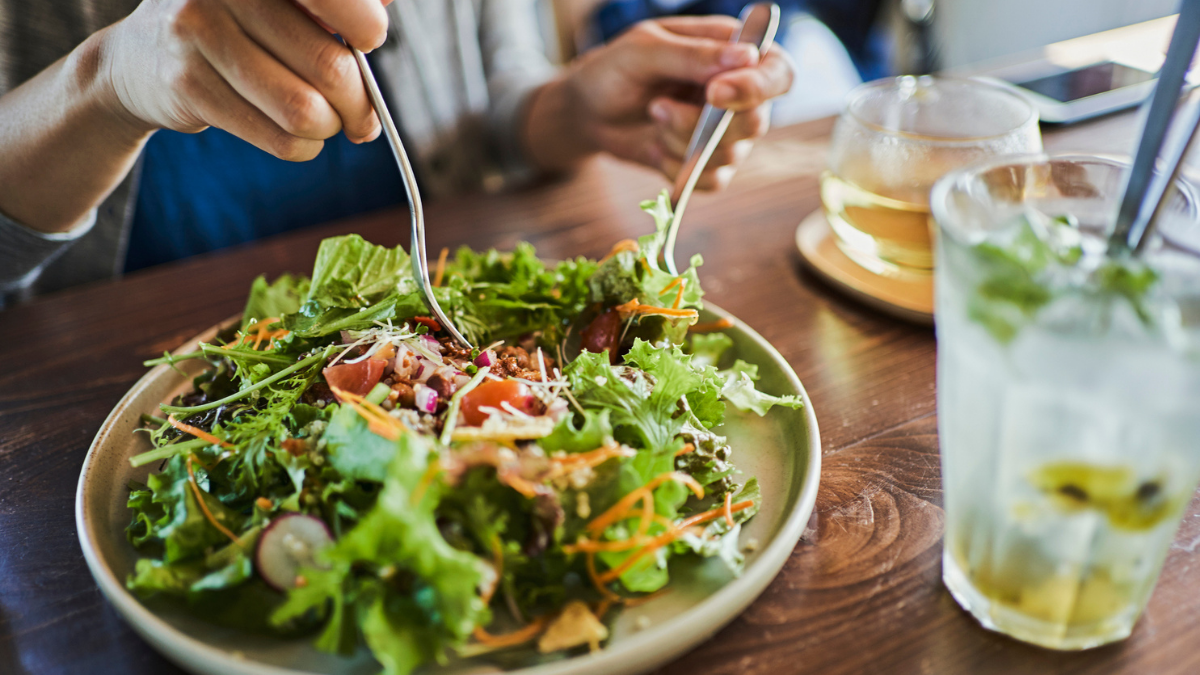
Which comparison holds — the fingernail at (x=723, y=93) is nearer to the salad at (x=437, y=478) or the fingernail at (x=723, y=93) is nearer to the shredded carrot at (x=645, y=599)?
the salad at (x=437, y=478)

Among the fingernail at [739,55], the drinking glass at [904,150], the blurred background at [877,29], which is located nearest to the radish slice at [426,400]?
the drinking glass at [904,150]

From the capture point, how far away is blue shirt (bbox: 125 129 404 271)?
2604mm

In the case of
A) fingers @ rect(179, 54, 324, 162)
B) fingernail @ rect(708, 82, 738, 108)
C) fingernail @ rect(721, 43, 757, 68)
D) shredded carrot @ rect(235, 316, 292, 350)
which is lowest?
shredded carrot @ rect(235, 316, 292, 350)

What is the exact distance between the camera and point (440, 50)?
2.87 m

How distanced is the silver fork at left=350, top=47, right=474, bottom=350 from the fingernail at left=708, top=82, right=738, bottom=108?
2.76 ft

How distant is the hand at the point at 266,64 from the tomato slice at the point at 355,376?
15.3 inches

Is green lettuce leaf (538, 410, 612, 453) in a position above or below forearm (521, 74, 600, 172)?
above

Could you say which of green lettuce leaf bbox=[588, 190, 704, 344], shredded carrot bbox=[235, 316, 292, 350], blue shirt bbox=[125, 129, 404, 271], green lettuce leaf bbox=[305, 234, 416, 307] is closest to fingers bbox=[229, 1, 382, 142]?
green lettuce leaf bbox=[305, 234, 416, 307]

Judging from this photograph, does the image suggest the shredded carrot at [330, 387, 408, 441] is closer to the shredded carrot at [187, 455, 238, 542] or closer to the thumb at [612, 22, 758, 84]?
the shredded carrot at [187, 455, 238, 542]

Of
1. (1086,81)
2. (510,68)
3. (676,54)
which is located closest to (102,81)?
(676,54)

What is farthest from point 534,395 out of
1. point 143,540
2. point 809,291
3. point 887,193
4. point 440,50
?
point 440,50

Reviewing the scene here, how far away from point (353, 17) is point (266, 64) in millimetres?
161

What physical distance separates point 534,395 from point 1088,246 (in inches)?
28.1

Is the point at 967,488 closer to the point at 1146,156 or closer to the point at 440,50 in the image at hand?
the point at 1146,156
